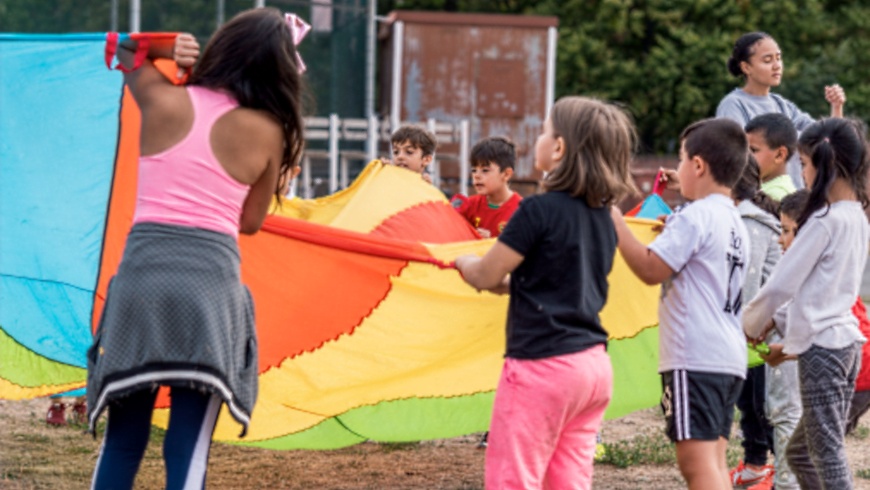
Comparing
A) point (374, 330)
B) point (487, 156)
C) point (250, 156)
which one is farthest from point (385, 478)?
Answer: point (250, 156)

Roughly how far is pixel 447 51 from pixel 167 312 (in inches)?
689

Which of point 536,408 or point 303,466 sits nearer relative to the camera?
point 536,408

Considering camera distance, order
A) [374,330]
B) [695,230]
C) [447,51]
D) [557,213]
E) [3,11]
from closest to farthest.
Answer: [557,213] < [695,230] < [374,330] < [3,11] < [447,51]

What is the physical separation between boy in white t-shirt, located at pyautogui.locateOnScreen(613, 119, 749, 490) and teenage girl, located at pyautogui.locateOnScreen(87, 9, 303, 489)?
1.13 m

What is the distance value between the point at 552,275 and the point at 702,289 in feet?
2.11

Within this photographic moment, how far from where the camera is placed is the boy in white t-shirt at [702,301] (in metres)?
3.65

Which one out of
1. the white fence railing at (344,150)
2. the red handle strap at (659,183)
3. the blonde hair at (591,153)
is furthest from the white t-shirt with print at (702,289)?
the white fence railing at (344,150)

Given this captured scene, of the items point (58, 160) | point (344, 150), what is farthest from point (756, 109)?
point (344, 150)

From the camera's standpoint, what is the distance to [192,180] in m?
3.03

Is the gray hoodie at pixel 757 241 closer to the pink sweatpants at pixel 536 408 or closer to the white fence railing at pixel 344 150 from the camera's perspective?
the pink sweatpants at pixel 536 408

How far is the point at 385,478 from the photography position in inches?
216

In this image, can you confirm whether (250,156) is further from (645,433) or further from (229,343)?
(645,433)

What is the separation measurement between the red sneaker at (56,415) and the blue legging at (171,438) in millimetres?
3542

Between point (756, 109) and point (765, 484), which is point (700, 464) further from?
point (756, 109)
